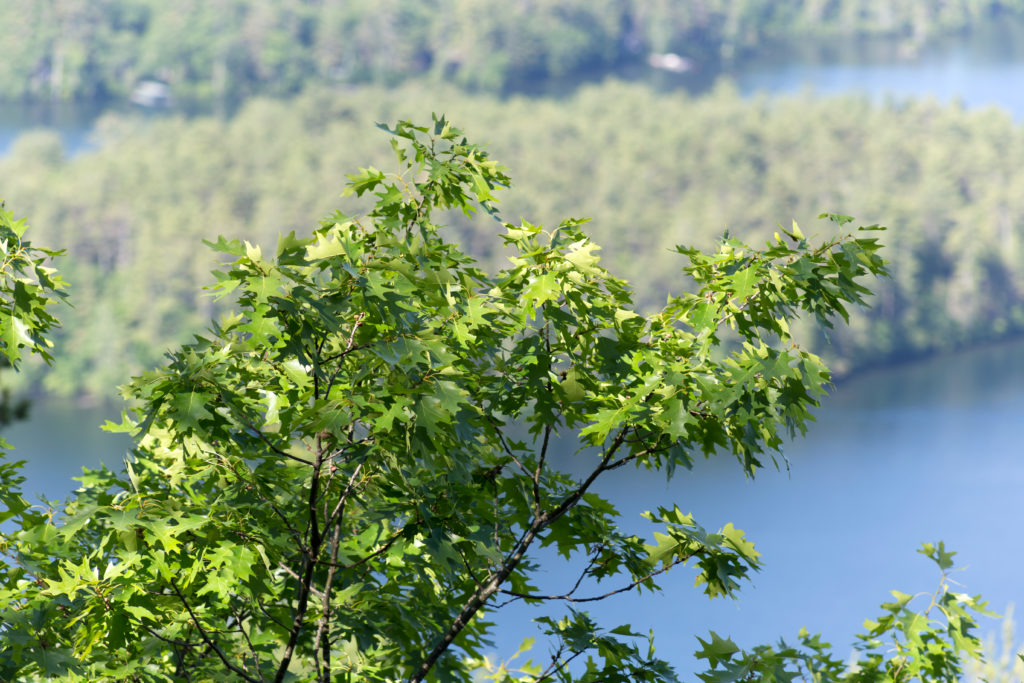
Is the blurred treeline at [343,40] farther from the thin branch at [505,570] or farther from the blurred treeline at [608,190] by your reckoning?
the thin branch at [505,570]

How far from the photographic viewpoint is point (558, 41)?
85250mm

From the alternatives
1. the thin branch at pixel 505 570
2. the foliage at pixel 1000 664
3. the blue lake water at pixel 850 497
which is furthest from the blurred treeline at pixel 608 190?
the thin branch at pixel 505 570

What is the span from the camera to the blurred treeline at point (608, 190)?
59312 millimetres

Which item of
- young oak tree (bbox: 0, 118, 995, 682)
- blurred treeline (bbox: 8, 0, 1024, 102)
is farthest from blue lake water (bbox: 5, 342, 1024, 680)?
blurred treeline (bbox: 8, 0, 1024, 102)

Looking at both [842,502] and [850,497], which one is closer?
[842,502]

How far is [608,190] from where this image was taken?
65812 mm

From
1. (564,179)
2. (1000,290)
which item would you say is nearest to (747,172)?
(564,179)

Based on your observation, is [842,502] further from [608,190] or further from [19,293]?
[19,293]

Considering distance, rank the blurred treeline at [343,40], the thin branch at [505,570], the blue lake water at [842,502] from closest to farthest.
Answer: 1. the thin branch at [505,570]
2. the blue lake water at [842,502]
3. the blurred treeline at [343,40]

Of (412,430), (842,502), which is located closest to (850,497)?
(842,502)

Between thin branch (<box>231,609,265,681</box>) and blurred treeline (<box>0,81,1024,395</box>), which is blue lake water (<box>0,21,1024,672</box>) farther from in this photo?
thin branch (<box>231,609,265,681</box>)

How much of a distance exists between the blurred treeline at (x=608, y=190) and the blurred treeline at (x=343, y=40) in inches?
300

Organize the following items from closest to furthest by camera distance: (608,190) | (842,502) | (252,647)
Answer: (252,647) → (842,502) → (608,190)

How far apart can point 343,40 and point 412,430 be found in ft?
283
